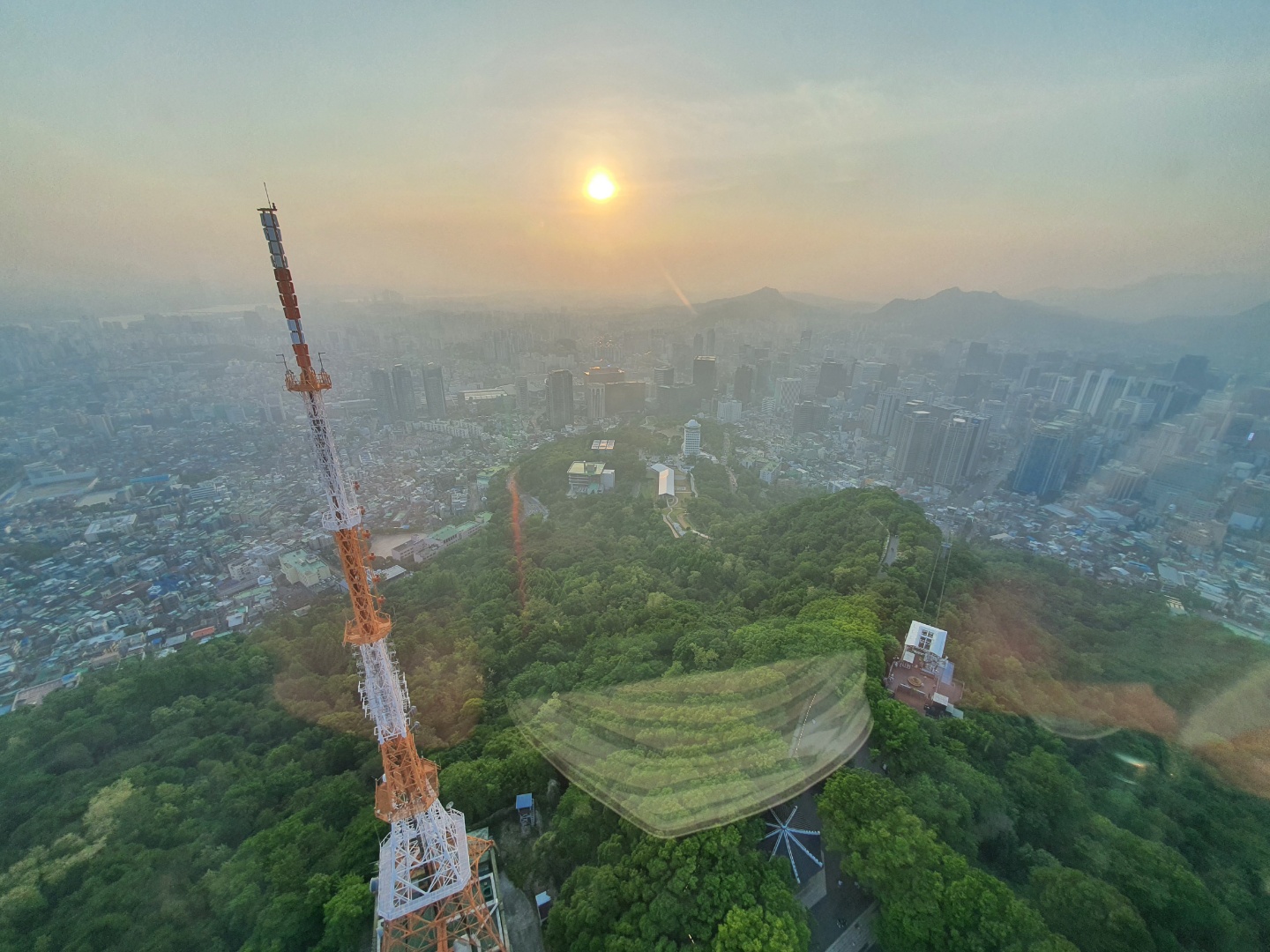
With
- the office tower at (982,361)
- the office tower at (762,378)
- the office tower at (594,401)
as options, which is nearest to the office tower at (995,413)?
the office tower at (982,361)

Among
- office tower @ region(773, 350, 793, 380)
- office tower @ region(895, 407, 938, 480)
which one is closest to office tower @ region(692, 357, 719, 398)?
office tower @ region(773, 350, 793, 380)

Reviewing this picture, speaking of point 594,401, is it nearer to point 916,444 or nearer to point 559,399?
point 559,399

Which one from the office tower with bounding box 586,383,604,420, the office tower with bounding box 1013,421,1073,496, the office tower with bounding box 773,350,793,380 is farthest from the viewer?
the office tower with bounding box 773,350,793,380

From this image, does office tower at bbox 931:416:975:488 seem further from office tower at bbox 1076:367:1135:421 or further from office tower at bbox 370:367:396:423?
office tower at bbox 370:367:396:423

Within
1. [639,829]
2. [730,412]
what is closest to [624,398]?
[730,412]

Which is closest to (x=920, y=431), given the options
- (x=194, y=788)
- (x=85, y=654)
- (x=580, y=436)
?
(x=580, y=436)

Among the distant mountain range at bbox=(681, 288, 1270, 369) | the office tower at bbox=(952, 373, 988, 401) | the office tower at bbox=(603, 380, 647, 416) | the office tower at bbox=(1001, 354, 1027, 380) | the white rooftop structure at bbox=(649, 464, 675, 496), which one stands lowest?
the white rooftop structure at bbox=(649, 464, 675, 496)

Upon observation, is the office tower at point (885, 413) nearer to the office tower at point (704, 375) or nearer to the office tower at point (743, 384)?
the office tower at point (743, 384)
